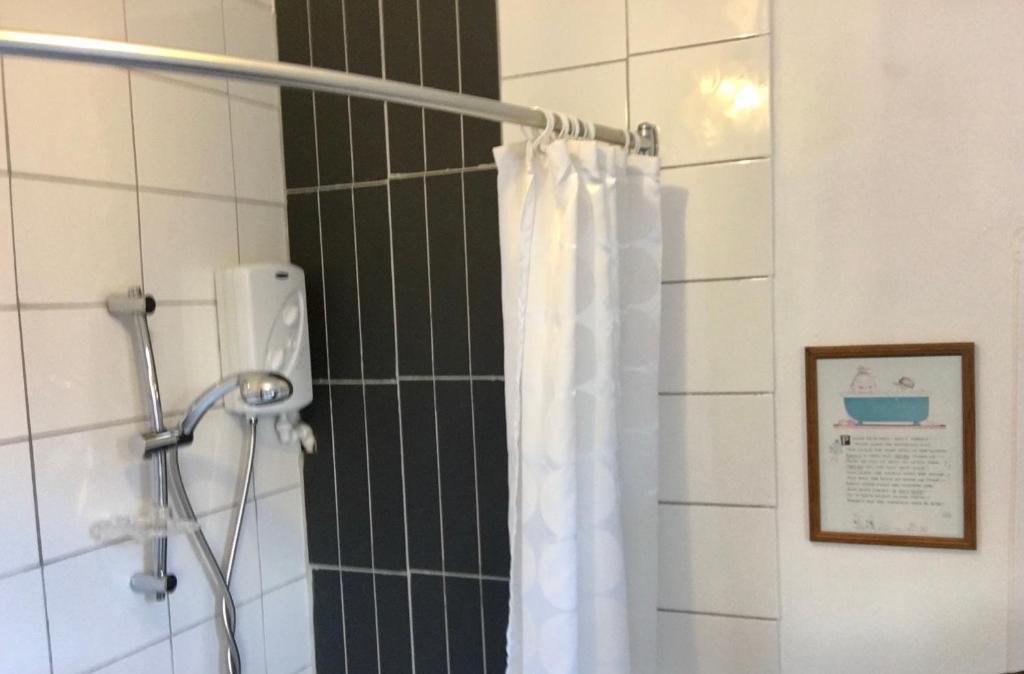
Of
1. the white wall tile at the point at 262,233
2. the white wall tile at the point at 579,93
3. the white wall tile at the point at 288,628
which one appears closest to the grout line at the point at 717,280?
the white wall tile at the point at 579,93

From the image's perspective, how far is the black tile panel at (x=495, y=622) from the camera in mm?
1787

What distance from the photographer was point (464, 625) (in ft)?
5.99

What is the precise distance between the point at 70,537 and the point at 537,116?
1089mm

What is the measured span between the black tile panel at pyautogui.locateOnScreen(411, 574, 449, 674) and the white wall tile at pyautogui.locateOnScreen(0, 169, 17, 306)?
1029 millimetres

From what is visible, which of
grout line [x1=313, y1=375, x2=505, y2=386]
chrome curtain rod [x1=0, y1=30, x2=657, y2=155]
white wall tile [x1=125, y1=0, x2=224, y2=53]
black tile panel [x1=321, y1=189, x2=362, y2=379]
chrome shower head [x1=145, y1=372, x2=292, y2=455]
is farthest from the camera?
black tile panel [x1=321, y1=189, x2=362, y2=379]

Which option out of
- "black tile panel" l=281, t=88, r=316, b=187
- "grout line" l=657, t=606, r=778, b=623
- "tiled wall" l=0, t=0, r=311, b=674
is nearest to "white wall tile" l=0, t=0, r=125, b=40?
"tiled wall" l=0, t=0, r=311, b=674

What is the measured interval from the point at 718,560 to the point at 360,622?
867mm

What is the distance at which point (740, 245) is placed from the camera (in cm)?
162

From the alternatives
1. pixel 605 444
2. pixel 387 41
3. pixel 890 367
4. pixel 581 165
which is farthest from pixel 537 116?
pixel 890 367

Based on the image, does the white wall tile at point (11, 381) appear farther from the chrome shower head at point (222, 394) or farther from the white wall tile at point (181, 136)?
the white wall tile at point (181, 136)

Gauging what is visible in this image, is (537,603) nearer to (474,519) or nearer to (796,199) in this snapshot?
(474,519)

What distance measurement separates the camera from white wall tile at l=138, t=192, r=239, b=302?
1582 mm

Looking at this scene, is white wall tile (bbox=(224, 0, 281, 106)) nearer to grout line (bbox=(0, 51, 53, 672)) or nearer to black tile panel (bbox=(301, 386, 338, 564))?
grout line (bbox=(0, 51, 53, 672))

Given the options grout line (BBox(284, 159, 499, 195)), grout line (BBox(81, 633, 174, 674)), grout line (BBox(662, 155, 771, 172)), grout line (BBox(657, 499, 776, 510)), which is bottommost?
grout line (BBox(81, 633, 174, 674))
